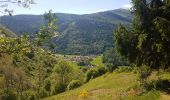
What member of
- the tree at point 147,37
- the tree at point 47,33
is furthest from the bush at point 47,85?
the tree at point 47,33

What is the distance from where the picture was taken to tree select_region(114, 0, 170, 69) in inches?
1481

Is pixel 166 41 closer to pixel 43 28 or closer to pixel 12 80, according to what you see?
pixel 43 28

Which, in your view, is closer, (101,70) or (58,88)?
(101,70)

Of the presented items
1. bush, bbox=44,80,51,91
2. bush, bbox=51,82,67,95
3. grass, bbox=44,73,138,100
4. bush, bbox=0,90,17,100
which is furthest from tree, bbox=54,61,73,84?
grass, bbox=44,73,138,100

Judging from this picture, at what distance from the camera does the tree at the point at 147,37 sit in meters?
37.6

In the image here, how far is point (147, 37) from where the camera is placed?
40.7m

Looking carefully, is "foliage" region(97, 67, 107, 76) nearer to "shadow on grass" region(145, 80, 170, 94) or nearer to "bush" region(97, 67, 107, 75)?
"bush" region(97, 67, 107, 75)

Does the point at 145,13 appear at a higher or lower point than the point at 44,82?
higher

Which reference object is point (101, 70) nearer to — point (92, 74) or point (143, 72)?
point (92, 74)

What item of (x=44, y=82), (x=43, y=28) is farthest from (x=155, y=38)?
(x=44, y=82)

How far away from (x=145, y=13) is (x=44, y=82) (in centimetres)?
6864

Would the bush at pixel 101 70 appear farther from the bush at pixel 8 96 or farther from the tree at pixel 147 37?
the tree at pixel 147 37

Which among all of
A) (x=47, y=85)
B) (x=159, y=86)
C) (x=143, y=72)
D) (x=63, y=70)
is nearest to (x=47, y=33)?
(x=159, y=86)

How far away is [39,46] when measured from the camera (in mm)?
10648
